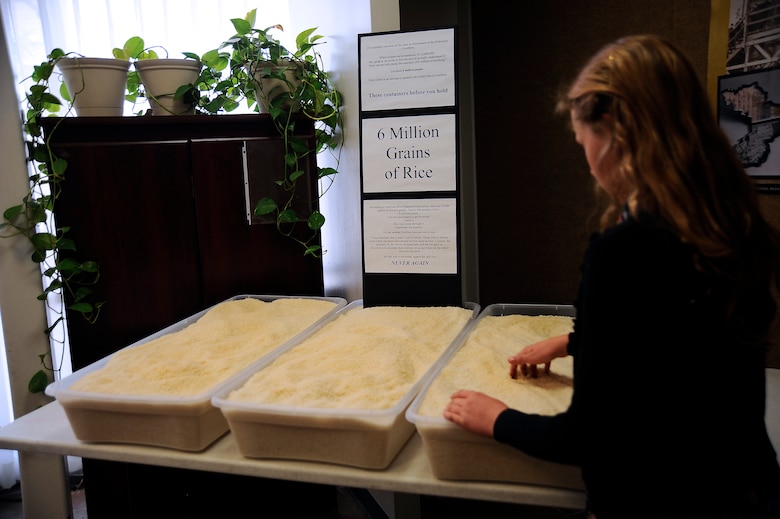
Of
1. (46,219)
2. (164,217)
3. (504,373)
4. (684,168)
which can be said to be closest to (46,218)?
(46,219)

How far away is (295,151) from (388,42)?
520 millimetres

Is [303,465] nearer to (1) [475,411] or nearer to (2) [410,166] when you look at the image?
(1) [475,411]

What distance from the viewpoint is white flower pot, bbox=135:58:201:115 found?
2.25m

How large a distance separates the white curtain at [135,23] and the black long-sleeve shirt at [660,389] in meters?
2.15

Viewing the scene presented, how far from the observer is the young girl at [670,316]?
960mm

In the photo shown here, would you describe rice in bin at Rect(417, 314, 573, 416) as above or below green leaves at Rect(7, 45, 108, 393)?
below

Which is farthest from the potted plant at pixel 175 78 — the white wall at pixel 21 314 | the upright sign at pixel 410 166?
the upright sign at pixel 410 166

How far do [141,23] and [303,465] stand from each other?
2.09m

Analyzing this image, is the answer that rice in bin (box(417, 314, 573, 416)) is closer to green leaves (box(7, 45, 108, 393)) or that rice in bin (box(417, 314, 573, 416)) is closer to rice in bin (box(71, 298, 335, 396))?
rice in bin (box(71, 298, 335, 396))

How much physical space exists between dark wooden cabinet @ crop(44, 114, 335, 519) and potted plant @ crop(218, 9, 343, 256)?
47 millimetres

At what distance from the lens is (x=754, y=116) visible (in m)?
1.97

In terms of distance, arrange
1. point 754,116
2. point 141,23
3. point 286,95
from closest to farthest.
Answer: point 754,116 → point 286,95 → point 141,23

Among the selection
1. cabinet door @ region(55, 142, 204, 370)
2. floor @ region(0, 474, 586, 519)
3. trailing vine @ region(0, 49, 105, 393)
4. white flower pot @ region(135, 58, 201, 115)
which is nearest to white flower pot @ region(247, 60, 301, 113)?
white flower pot @ region(135, 58, 201, 115)

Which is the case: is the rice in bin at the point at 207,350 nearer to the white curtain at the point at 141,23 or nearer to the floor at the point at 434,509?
the floor at the point at 434,509
